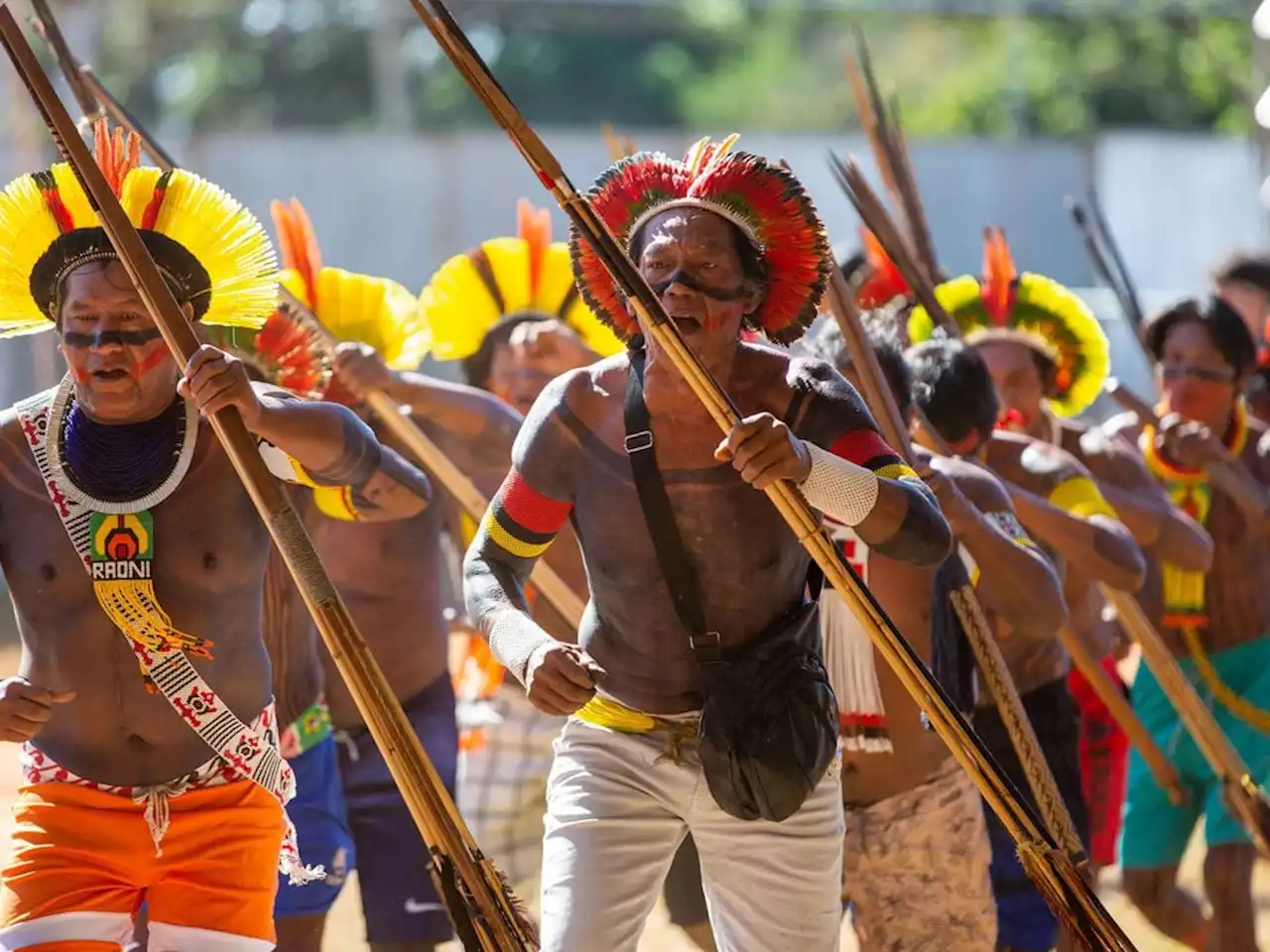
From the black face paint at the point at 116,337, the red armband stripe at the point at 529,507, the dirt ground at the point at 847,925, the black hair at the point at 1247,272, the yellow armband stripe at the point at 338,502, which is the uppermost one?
the black hair at the point at 1247,272

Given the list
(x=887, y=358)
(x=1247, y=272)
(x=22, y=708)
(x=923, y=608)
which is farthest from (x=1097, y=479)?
(x=22, y=708)

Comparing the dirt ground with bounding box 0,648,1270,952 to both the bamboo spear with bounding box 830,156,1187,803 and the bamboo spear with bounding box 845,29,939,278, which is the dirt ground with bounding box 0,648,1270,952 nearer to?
the bamboo spear with bounding box 830,156,1187,803

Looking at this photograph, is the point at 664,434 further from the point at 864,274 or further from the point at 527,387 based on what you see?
the point at 864,274

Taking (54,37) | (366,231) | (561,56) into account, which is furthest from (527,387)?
(561,56)

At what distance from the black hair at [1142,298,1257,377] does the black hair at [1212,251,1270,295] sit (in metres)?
2.51

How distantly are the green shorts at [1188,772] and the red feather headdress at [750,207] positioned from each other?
327 centimetres

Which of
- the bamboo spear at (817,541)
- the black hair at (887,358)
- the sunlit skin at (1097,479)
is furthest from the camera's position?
the sunlit skin at (1097,479)

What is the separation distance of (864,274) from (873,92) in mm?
2546

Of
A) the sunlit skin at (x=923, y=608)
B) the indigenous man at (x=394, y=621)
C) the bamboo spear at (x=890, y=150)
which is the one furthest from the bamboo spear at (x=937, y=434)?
the indigenous man at (x=394, y=621)

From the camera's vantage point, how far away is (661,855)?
454 cm

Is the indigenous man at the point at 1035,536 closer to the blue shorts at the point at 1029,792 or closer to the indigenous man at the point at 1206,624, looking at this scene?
the blue shorts at the point at 1029,792

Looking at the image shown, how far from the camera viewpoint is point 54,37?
5.75 m

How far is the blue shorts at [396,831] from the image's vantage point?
21.1 feet

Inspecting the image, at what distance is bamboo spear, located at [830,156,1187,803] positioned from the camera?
6.08 metres
